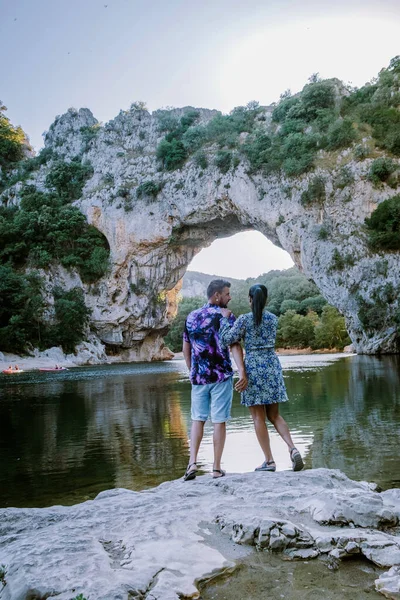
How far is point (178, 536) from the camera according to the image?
8.71 ft

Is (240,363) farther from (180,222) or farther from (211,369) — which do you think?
(180,222)

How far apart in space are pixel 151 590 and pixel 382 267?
3004 centimetres

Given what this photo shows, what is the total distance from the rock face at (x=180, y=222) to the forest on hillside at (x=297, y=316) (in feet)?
32.5

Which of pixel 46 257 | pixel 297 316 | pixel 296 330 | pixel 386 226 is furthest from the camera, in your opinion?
pixel 297 316

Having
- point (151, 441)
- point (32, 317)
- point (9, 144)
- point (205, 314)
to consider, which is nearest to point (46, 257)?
point (32, 317)

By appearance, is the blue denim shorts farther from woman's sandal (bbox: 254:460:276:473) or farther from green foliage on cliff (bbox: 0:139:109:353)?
green foliage on cliff (bbox: 0:139:109:353)

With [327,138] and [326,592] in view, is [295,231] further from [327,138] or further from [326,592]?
[326,592]

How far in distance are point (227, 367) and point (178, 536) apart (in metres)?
2.01

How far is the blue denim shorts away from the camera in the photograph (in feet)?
14.2

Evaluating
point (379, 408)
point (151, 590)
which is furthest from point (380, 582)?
point (379, 408)

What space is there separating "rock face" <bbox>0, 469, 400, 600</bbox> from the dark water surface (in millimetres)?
1511

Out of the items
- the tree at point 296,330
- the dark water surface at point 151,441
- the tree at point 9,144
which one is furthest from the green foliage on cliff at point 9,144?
the dark water surface at point 151,441

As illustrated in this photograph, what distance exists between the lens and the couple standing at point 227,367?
4.34 m

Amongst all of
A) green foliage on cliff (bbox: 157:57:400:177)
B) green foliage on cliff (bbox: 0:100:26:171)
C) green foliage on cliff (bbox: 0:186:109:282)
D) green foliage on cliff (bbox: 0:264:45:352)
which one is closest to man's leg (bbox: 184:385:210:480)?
green foliage on cliff (bbox: 157:57:400:177)
